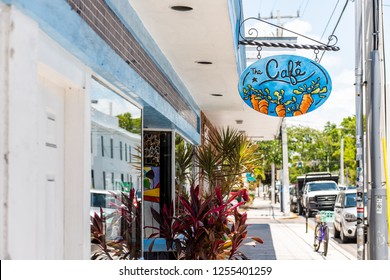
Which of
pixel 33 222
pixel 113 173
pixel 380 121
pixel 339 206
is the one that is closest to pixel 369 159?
pixel 380 121

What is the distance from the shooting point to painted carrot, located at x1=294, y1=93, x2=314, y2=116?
7.07m

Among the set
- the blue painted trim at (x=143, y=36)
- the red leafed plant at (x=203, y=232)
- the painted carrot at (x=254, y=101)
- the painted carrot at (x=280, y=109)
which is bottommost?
the red leafed plant at (x=203, y=232)

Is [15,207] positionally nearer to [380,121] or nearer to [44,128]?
[44,128]

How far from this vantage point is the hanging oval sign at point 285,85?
695 centimetres

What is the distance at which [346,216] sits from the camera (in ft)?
59.7

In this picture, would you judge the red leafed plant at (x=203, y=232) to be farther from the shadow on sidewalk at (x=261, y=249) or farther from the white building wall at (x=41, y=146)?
the white building wall at (x=41, y=146)

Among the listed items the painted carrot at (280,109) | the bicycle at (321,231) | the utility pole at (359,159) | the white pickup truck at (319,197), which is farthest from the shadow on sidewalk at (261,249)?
the white pickup truck at (319,197)

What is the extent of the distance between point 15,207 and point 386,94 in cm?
609

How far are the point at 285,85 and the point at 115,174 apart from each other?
2413 millimetres

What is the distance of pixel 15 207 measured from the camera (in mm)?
2816

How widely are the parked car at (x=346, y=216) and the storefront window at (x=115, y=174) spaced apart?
11.8 metres

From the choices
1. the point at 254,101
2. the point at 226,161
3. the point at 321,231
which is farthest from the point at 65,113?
the point at 321,231

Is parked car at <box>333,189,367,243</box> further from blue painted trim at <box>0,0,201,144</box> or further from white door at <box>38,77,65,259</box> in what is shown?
white door at <box>38,77,65,259</box>

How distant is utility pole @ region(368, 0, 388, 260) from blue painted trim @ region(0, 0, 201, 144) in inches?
97.7
